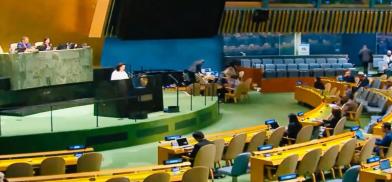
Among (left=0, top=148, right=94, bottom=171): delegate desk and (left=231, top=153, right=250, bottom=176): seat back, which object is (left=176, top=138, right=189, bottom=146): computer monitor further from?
(left=0, top=148, right=94, bottom=171): delegate desk

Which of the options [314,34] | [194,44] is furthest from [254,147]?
[314,34]

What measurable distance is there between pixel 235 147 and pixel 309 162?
1.69m

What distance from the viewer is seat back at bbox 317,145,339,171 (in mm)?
10461

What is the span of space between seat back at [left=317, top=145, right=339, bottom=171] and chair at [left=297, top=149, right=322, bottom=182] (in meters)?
0.25

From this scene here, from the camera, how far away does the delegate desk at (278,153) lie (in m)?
9.85

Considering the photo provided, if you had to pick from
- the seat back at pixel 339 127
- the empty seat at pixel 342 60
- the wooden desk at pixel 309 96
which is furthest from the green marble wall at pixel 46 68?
the empty seat at pixel 342 60

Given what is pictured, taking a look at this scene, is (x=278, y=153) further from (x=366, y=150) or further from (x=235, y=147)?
(x=366, y=150)

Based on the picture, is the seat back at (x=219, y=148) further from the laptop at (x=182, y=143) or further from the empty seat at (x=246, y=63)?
the empty seat at (x=246, y=63)

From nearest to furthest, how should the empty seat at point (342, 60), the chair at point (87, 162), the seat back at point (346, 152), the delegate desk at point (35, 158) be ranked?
1. the delegate desk at point (35, 158)
2. the chair at point (87, 162)
3. the seat back at point (346, 152)
4. the empty seat at point (342, 60)

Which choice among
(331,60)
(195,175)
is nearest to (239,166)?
(195,175)

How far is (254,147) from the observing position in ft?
38.7

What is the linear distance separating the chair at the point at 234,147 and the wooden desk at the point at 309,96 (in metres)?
7.97

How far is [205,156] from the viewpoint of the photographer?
409 inches

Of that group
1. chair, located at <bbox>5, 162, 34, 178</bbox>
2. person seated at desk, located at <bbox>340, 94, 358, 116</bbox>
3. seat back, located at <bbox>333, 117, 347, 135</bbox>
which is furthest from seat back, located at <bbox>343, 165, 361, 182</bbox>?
person seated at desk, located at <bbox>340, 94, 358, 116</bbox>
